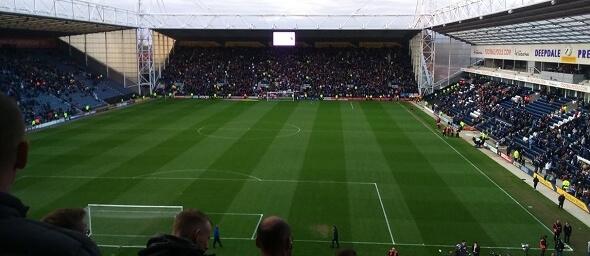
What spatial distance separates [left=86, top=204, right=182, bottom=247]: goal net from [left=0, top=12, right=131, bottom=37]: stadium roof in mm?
30239

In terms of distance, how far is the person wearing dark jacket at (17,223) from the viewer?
2197 mm

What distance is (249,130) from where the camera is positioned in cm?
4406

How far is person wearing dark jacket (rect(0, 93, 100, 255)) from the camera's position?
220cm

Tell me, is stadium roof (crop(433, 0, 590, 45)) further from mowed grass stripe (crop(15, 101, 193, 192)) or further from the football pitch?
mowed grass stripe (crop(15, 101, 193, 192))

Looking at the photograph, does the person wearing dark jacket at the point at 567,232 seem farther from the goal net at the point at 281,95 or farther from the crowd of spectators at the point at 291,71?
the crowd of spectators at the point at 291,71

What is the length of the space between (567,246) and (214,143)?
2485 cm

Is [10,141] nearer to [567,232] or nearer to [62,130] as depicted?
[567,232]

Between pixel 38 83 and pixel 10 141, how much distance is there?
5898cm

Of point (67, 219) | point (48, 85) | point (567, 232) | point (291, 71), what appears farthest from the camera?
point (291, 71)

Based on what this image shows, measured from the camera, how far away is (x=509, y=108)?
48.2 meters

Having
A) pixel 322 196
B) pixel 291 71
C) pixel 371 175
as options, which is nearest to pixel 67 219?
pixel 322 196

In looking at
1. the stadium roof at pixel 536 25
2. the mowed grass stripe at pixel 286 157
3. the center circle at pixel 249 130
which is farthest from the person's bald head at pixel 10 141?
the center circle at pixel 249 130

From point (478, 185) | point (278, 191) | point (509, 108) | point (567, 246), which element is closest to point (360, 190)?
point (278, 191)

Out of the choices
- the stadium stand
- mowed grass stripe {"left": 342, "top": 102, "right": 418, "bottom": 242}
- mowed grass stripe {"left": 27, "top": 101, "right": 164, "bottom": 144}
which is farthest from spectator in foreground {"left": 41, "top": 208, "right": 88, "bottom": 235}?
the stadium stand
